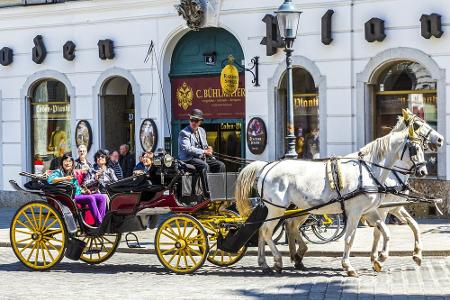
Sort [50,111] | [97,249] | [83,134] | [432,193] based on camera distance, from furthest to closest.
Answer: [50,111] → [83,134] → [432,193] → [97,249]

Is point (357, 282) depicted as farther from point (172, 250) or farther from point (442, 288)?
point (172, 250)

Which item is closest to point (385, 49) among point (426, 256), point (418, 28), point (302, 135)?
point (418, 28)

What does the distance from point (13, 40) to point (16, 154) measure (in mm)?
2791

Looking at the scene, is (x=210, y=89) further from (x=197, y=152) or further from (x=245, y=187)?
(x=245, y=187)

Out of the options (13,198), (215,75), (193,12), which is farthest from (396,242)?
(13,198)

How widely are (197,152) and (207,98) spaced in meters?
8.88

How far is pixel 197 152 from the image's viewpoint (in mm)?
14789

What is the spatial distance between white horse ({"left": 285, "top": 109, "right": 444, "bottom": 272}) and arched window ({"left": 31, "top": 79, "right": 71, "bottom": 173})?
489 inches

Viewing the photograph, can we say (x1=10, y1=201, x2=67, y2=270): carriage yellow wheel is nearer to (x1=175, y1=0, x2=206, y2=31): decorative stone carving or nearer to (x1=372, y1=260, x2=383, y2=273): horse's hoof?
(x1=372, y1=260, x2=383, y2=273): horse's hoof

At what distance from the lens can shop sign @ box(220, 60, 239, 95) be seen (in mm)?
22891

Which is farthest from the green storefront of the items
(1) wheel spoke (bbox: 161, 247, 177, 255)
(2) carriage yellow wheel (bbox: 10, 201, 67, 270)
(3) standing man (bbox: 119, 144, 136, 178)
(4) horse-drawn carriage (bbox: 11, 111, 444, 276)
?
(1) wheel spoke (bbox: 161, 247, 177, 255)

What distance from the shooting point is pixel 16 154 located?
86.9 ft

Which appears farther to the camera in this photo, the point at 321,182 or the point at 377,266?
the point at 321,182

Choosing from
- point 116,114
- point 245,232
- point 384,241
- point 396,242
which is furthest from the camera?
point 116,114
